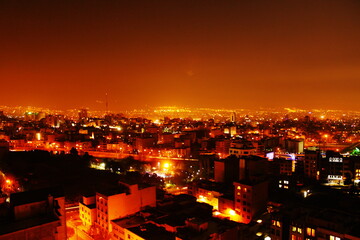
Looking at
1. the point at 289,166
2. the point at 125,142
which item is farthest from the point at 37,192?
the point at 125,142

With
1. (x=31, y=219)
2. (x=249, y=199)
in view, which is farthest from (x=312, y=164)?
(x=31, y=219)

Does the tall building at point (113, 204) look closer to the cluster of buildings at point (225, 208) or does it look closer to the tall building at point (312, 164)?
the cluster of buildings at point (225, 208)

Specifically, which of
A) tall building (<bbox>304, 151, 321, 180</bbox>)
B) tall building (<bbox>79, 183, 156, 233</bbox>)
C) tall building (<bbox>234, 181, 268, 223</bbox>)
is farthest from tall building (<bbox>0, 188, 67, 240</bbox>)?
tall building (<bbox>304, 151, 321, 180</bbox>)

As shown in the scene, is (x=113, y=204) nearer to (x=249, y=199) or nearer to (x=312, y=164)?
(x=249, y=199)

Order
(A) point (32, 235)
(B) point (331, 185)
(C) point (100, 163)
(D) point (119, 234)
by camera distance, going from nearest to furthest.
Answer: (A) point (32, 235) < (D) point (119, 234) < (B) point (331, 185) < (C) point (100, 163)

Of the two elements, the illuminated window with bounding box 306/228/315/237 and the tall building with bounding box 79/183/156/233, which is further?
the tall building with bounding box 79/183/156/233

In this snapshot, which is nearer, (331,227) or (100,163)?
(331,227)

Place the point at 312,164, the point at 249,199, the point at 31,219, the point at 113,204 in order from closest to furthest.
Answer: the point at 31,219
the point at 113,204
the point at 249,199
the point at 312,164

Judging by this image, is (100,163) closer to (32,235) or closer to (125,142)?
(125,142)

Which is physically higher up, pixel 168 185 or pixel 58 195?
pixel 58 195

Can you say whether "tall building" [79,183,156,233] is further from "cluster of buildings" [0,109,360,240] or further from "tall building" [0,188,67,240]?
"tall building" [0,188,67,240]

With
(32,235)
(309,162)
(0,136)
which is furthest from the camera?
(0,136)
